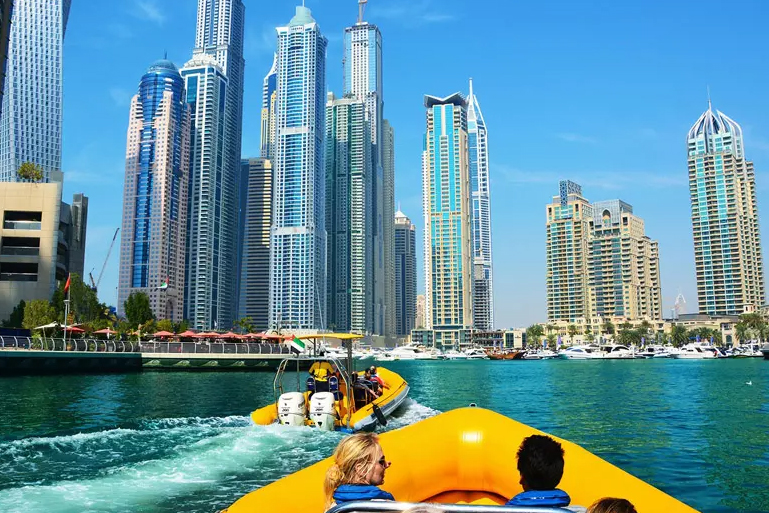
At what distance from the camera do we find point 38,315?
65.1m

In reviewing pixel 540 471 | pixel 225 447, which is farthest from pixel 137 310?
pixel 540 471

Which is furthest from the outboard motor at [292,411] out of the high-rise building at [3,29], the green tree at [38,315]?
the high-rise building at [3,29]

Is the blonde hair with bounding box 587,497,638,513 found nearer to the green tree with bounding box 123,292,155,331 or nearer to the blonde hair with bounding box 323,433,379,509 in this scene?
the blonde hair with bounding box 323,433,379,509

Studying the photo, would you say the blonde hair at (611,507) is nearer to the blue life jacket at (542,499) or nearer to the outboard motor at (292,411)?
the blue life jacket at (542,499)

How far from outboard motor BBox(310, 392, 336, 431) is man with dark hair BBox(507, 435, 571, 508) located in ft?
46.8

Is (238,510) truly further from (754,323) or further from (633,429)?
(754,323)

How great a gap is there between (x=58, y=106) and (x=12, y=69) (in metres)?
15.9

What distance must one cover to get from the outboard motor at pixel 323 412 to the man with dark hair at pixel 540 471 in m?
14.3

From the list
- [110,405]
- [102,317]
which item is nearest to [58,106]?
[102,317]

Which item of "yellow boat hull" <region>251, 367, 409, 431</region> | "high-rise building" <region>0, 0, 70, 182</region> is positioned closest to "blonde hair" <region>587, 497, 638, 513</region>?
"yellow boat hull" <region>251, 367, 409, 431</region>

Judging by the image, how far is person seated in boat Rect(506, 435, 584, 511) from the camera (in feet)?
15.0

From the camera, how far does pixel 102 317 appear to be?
89375 millimetres

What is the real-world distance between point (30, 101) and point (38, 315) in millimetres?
158746

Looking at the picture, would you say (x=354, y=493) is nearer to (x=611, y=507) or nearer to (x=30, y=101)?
(x=611, y=507)
